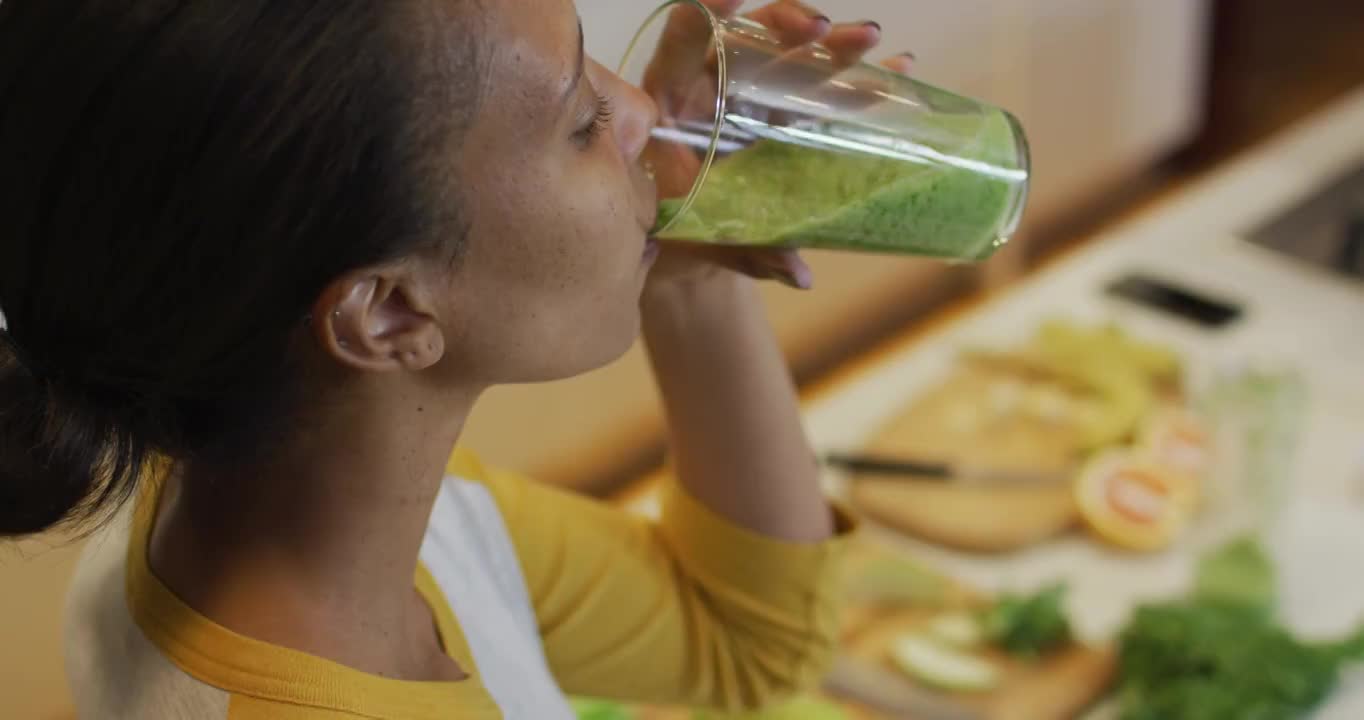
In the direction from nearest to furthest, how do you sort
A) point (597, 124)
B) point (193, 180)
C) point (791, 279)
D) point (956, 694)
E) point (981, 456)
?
point (193, 180)
point (597, 124)
point (791, 279)
point (956, 694)
point (981, 456)

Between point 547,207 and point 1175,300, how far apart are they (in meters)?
1.06

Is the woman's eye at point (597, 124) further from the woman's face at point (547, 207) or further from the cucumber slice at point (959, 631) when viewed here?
the cucumber slice at point (959, 631)

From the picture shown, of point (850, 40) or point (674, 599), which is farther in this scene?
point (674, 599)

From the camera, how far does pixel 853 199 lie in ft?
2.16

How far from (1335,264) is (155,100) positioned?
136cm

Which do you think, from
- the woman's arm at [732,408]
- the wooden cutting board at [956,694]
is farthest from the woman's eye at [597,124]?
the wooden cutting board at [956,694]

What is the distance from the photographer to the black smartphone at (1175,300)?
4.72 feet

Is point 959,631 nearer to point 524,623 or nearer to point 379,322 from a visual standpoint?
point 524,623

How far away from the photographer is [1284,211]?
1.61 metres

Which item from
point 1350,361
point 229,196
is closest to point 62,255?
point 229,196

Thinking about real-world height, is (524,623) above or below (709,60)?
below

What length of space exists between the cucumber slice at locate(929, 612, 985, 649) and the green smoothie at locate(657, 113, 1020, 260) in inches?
17.8

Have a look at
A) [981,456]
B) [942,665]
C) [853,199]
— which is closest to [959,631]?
[942,665]

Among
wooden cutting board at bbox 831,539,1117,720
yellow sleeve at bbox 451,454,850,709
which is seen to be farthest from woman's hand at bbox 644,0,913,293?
wooden cutting board at bbox 831,539,1117,720
